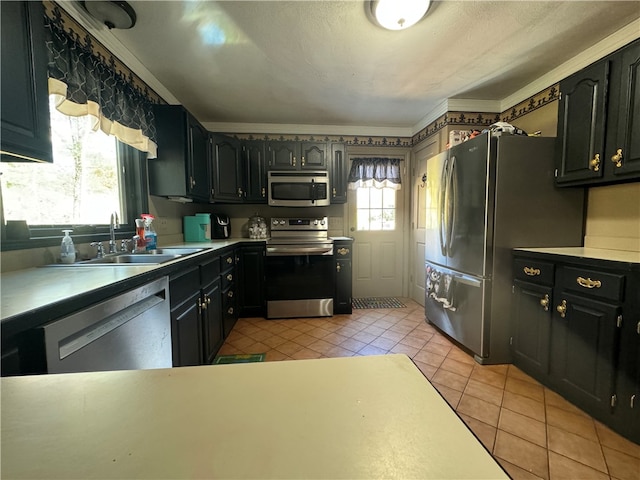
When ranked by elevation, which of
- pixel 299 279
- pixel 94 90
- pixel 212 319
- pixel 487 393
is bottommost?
pixel 487 393

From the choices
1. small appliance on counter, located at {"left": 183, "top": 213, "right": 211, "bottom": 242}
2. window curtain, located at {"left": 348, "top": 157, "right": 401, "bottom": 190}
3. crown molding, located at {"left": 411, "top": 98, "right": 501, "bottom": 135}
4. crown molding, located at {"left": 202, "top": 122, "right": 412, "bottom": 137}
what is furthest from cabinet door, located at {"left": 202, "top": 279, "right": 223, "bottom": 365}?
crown molding, located at {"left": 411, "top": 98, "right": 501, "bottom": 135}

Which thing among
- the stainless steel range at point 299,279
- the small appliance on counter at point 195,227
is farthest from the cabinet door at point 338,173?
the small appliance on counter at point 195,227

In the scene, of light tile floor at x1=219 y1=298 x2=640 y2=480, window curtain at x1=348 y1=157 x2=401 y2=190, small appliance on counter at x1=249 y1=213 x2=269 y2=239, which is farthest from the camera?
window curtain at x1=348 y1=157 x2=401 y2=190

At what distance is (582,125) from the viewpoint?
1.71 m

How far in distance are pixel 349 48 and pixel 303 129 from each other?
5.25 feet

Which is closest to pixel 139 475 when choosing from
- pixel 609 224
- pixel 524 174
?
pixel 524 174

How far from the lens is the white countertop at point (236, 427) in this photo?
0.89 feet

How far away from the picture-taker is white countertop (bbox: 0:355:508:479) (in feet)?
0.89

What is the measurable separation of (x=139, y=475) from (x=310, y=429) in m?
0.19

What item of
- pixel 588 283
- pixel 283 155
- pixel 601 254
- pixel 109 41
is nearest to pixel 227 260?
pixel 283 155

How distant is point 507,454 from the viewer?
4.08ft

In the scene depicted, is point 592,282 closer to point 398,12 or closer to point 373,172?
point 398,12

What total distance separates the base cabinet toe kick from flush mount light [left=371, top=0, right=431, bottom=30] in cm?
172

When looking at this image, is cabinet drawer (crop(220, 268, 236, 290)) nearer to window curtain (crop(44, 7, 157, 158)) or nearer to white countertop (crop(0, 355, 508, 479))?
window curtain (crop(44, 7, 157, 158))
